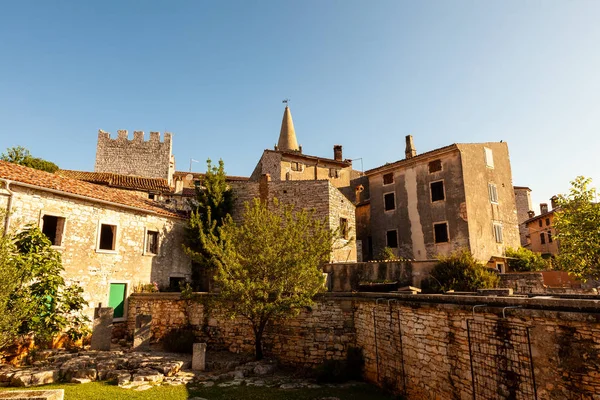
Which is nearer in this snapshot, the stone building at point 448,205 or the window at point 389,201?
the stone building at point 448,205

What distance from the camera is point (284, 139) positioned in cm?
3941

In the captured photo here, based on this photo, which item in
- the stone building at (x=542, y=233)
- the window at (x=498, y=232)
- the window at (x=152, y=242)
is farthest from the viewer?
the stone building at (x=542, y=233)

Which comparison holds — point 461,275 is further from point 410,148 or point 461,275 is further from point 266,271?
point 410,148

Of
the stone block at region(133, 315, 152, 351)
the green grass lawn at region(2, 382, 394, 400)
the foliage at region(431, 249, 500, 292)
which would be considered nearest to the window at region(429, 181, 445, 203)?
the foliage at region(431, 249, 500, 292)

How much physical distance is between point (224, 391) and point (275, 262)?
4598 mm

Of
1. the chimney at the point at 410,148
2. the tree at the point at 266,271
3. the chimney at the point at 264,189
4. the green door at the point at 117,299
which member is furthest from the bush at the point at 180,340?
the chimney at the point at 410,148

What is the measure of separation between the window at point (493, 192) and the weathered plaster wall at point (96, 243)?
19.5m

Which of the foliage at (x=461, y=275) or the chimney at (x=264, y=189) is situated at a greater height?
the chimney at (x=264, y=189)

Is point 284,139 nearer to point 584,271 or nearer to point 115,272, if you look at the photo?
point 115,272

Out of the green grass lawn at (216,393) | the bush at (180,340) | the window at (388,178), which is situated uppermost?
the window at (388,178)

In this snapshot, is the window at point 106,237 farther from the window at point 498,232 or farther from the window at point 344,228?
the window at point 498,232

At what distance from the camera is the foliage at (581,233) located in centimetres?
1577

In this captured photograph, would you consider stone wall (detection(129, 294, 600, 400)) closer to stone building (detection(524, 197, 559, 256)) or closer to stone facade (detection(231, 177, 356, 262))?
stone facade (detection(231, 177, 356, 262))

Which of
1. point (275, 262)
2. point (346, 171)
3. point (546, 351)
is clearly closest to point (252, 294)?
point (275, 262)
